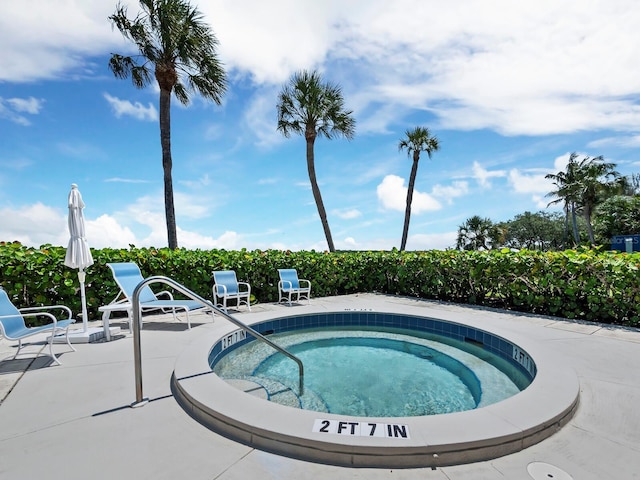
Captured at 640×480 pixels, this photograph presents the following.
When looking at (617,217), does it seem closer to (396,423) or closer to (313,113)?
(313,113)

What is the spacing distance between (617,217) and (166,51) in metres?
40.4

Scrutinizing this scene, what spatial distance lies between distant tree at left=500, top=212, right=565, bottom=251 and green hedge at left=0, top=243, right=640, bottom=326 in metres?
45.6

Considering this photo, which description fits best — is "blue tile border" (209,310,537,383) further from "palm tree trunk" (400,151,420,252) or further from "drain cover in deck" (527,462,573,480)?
"palm tree trunk" (400,151,420,252)

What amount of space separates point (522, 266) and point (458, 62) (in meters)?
4.69

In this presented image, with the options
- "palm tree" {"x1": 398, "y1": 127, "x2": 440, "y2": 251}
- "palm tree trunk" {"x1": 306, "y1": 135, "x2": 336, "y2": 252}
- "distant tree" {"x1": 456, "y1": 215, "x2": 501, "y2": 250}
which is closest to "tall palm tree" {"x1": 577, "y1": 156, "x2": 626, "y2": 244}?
"distant tree" {"x1": 456, "y1": 215, "x2": 501, "y2": 250}

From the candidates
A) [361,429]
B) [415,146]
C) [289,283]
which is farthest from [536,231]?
[361,429]

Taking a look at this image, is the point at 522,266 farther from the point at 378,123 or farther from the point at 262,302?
the point at 378,123

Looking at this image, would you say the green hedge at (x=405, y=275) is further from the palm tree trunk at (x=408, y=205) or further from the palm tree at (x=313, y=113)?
the palm tree trunk at (x=408, y=205)

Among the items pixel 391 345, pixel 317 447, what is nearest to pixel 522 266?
pixel 391 345

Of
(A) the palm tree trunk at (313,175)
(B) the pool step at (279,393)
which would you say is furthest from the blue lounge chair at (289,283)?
(A) the palm tree trunk at (313,175)

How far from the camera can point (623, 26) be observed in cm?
542

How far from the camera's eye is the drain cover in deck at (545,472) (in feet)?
6.57

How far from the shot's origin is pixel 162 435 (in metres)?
2.42

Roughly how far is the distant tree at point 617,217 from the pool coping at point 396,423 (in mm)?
39350
